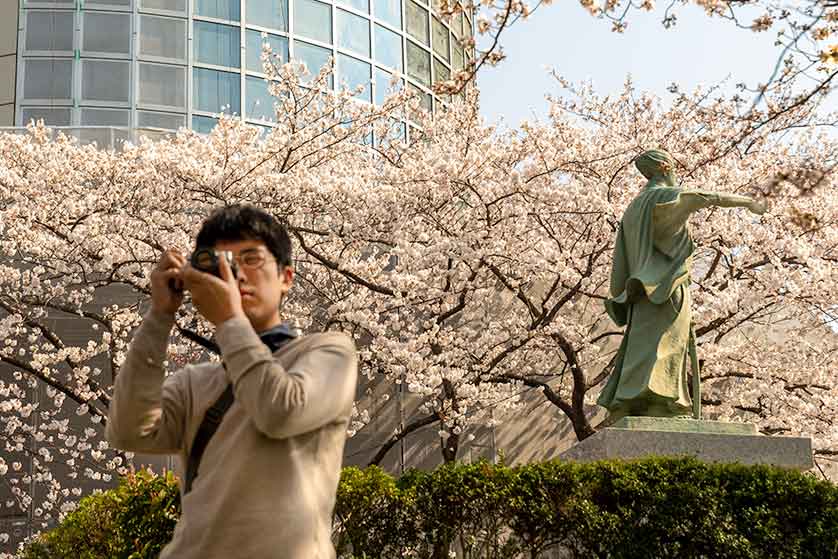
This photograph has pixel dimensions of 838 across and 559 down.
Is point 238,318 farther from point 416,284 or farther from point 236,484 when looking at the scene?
point 416,284

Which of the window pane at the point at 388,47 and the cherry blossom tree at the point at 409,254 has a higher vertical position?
the window pane at the point at 388,47

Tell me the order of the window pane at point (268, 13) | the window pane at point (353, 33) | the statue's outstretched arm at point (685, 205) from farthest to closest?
1. the window pane at point (353, 33)
2. the window pane at point (268, 13)
3. the statue's outstretched arm at point (685, 205)

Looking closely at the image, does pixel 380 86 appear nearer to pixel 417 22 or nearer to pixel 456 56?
pixel 417 22

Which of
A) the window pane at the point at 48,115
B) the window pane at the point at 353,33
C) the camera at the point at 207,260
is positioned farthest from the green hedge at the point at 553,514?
the window pane at the point at 353,33

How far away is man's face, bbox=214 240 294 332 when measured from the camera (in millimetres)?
2342

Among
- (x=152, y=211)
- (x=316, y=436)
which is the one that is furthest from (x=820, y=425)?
(x=316, y=436)

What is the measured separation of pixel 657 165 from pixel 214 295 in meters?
6.94

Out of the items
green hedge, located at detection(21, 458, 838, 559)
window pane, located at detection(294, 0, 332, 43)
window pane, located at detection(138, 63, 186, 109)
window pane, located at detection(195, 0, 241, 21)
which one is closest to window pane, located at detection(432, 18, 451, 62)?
window pane, located at detection(294, 0, 332, 43)

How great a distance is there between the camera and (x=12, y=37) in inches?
953

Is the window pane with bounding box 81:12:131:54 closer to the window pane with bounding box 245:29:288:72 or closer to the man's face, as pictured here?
the window pane with bounding box 245:29:288:72

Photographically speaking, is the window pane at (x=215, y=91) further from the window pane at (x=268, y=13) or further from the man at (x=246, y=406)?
the man at (x=246, y=406)

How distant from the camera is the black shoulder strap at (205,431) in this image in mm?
2248

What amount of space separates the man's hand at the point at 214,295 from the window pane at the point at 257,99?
23.8m

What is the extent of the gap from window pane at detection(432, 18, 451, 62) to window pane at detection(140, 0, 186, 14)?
805cm
